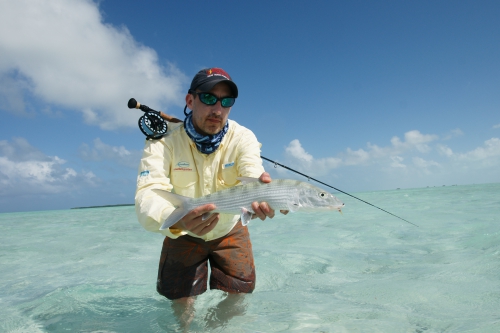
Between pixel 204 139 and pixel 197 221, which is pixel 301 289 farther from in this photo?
Result: pixel 204 139

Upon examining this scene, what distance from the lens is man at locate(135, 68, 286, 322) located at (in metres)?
3.19

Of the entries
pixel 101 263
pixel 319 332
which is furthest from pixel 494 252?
pixel 101 263

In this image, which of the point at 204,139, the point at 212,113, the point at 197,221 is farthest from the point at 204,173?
the point at 197,221

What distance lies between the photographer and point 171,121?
3930 mm

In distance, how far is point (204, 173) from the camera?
11.2ft

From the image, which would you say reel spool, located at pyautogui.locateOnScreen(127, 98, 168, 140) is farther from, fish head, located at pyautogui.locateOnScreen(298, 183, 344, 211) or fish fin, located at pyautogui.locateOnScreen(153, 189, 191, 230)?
fish head, located at pyautogui.locateOnScreen(298, 183, 344, 211)

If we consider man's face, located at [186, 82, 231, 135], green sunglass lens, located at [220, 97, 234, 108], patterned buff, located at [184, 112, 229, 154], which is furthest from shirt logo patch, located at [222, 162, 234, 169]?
green sunglass lens, located at [220, 97, 234, 108]

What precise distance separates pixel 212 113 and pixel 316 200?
4.26ft

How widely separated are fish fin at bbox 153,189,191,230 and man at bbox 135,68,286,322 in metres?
0.22

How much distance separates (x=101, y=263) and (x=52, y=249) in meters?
2.90

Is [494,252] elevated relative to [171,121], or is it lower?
lower

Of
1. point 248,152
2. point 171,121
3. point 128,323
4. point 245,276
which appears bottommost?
point 128,323

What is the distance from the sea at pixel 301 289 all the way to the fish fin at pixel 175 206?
1149mm

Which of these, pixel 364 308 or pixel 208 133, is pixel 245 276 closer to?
pixel 364 308
